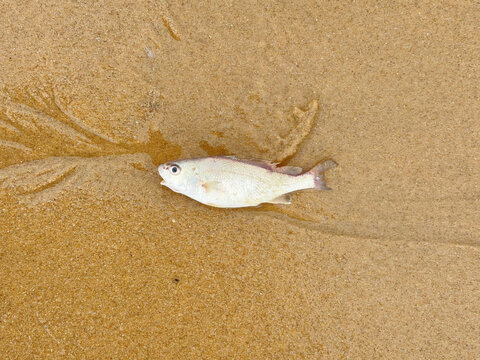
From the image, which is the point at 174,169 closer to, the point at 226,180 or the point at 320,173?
the point at 226,180

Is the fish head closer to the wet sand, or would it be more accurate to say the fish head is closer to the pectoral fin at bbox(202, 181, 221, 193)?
the pectoral fin at bbox(202, 181, 221, 193)

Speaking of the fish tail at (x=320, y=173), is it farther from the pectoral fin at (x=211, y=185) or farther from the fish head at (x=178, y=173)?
the fish head at (x=178, y=173)

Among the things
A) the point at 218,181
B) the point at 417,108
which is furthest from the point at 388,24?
the point at 218,181

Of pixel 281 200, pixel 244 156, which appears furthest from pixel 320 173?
pixel 244 156

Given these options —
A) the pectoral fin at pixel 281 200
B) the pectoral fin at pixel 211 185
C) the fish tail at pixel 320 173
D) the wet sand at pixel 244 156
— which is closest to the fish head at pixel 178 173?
the pectoral fin at pixel 211 185

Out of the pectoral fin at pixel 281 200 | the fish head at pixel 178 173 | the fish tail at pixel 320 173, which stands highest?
the fish tail at pixel 320 173
